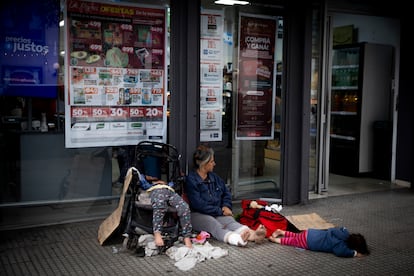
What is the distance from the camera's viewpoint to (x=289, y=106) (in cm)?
712

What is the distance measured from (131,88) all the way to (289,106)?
7.37 feet

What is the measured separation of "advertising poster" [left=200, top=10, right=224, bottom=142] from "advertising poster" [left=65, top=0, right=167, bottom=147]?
551 mm

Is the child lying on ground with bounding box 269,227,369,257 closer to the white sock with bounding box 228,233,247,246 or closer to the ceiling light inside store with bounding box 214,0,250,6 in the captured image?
the white sock with bounding box 228,233,247,246

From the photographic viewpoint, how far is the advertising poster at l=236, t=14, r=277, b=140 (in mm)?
7055

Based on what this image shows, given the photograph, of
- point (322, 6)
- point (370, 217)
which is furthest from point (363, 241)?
point (322, 6)

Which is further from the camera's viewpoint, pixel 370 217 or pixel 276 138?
pixel 276 138

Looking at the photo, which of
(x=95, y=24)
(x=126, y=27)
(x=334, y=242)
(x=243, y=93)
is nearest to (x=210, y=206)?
(x=334, y=242)

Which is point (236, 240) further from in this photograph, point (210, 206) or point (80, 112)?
point (80, 112)

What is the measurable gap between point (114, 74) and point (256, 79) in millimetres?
2060

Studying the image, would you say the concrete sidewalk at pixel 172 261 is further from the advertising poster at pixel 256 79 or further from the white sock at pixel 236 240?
the advertising poster at pixel 256 79

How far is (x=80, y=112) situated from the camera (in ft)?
20.0

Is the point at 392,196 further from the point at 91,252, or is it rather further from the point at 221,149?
the point at 91,252

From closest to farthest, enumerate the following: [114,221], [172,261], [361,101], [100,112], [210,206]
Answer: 1. [172,261]
2. [114,221]
3. [210,206]
4. [100,112]
5. [361,101]

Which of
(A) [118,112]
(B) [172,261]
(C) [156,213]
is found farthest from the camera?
(A) [118,112]
